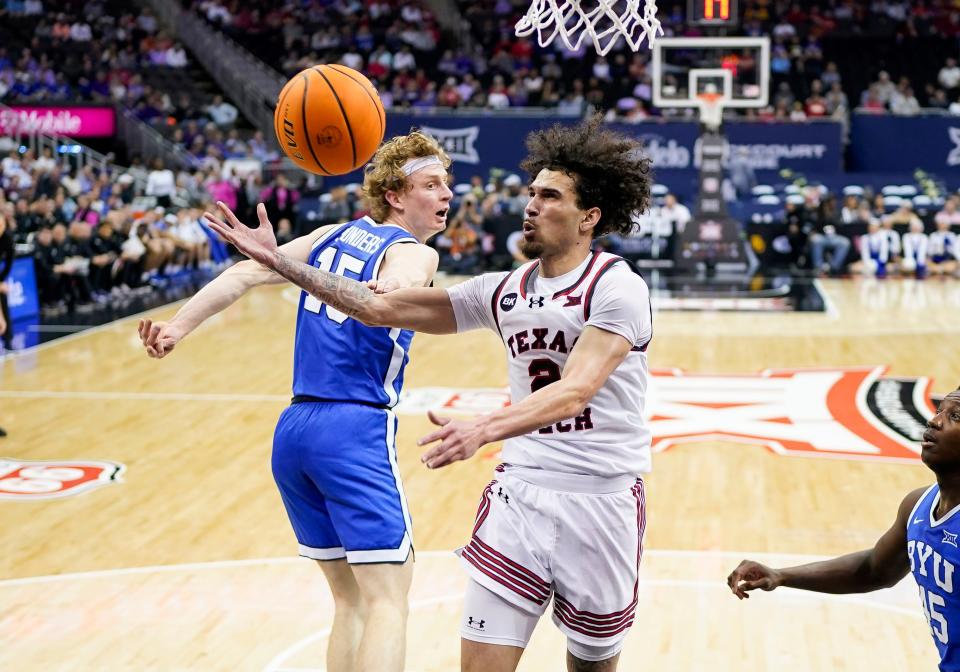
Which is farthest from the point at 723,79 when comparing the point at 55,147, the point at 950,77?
the point at 55,147

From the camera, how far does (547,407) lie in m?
3.24

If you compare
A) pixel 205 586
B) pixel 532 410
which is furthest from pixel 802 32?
pixel 532 410

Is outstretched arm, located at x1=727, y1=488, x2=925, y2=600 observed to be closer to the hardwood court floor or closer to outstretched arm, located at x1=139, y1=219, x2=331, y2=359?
the hardwood court floor

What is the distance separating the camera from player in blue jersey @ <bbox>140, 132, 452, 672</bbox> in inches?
157

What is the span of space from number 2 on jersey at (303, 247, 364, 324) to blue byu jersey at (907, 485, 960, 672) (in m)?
1.90

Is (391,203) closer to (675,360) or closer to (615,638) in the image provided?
(615,638)

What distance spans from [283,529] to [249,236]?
3895mm

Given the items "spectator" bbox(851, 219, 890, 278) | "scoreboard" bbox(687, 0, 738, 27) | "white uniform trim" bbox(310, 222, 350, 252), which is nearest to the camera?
"white uniform trim" bbox(310, 222, 350, 252)

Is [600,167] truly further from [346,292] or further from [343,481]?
[343,481]

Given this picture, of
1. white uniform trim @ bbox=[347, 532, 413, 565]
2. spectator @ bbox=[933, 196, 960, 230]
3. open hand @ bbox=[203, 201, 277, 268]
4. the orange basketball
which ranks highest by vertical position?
the orange basketball

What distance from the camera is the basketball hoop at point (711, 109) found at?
20109mm

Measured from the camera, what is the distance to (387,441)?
4160mm

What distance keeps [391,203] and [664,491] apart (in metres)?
3.95

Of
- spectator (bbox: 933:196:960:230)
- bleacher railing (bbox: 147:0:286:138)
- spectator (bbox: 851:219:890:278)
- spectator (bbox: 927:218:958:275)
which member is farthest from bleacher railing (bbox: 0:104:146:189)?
spectator (bbox: 933:196:960:230)
